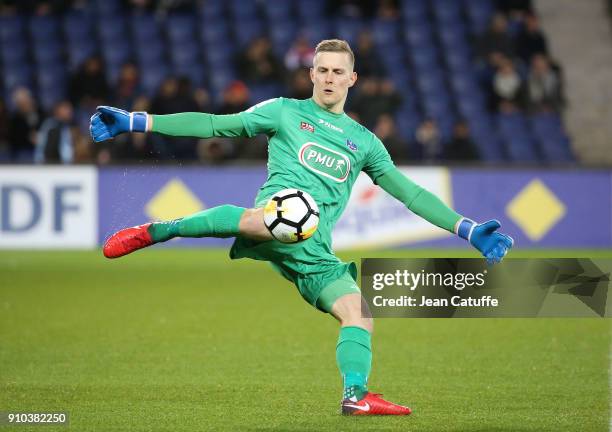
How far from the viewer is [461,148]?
16328 millimetres

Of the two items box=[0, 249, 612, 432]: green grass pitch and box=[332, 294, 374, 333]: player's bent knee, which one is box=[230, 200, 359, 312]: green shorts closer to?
box=[332, 294, 374, 333]: player's bent knee

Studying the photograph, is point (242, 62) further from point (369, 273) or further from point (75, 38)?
point (369, 273)

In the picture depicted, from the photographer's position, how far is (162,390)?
637cm

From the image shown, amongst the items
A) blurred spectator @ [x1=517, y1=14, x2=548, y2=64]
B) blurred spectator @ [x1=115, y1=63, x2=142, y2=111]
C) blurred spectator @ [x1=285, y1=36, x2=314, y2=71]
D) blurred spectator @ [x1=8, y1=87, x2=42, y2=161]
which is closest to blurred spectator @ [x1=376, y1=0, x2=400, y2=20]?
blurred spectator @ [x1=517, y1=14, x2=548, y2=64]

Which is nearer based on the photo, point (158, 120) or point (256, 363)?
point (158, 120)

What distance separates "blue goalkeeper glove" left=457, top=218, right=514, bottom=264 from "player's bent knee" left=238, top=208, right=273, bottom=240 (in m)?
0.95

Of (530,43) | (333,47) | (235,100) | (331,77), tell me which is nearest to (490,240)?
(331,77)

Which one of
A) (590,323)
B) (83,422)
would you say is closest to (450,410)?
(83,422)

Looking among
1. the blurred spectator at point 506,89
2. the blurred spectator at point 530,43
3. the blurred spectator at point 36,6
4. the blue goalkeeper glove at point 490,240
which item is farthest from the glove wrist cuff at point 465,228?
the blurred spectator at point 36,6

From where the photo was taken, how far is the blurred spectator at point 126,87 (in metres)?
16.8

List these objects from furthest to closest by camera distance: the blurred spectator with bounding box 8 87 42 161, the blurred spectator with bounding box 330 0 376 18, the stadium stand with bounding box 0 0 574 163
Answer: the blurred spectator with bounding box 330 0 376 18
the stadium stand with bounding box 0 0 574 163
the blurred spectator with bounding box 8 87 42 161

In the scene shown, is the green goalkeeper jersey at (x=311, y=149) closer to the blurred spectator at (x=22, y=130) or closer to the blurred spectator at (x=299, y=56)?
the blurred spectator at (x=22, y=130)

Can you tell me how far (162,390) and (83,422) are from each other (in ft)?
3.27

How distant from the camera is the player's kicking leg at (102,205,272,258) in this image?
538 centimetres
